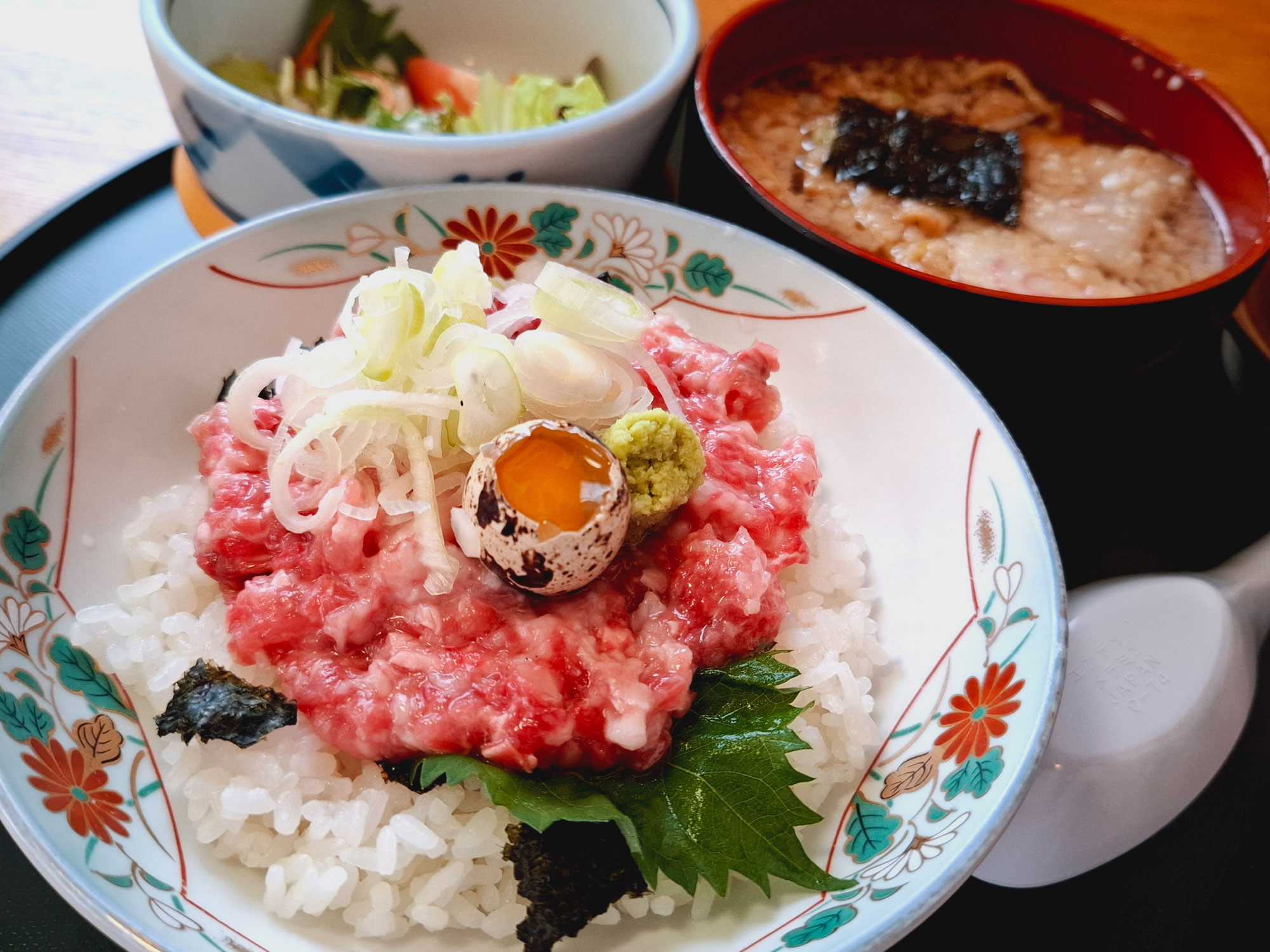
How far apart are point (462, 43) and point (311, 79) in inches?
24.1

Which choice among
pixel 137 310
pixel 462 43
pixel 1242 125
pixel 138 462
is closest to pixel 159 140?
pixel 462 43

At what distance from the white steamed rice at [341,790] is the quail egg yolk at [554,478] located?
0.61m

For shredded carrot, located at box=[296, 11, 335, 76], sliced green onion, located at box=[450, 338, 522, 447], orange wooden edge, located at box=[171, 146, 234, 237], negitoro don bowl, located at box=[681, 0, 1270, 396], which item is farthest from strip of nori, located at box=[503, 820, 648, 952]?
shredded carrot, located at box=[296, 11, 335, 76]

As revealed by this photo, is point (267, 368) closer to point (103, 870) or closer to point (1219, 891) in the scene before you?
point (103, 870)

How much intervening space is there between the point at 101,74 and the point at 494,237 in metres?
2.23

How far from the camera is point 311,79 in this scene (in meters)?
3.19

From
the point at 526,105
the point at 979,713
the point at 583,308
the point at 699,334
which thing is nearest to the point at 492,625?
the point at 583,308

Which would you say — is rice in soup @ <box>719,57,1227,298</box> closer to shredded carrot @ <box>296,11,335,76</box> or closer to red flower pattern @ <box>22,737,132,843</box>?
shredded carrot @ <box>296,11,335,76</box>

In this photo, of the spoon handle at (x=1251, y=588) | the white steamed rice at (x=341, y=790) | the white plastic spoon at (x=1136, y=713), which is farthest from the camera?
the spoon handle at (x=1251, y=588)

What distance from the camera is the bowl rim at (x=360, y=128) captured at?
7.86ft

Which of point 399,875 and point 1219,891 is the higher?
point 399,875

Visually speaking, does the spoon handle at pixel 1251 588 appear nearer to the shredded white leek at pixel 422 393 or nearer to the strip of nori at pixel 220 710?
the shredded white leek at pixel 422 393

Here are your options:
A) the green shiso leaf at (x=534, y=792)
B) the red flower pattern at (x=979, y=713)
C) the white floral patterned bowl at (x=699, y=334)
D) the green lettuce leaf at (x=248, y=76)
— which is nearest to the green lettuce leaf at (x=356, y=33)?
the green lettuce leaf at (x=248, y=76)

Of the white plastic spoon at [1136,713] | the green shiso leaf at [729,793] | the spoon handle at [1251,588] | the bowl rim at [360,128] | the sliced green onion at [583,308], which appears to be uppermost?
the bowl rim at [360,128]
